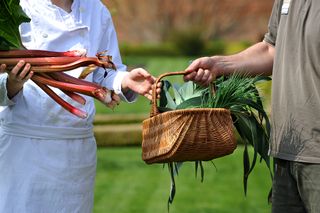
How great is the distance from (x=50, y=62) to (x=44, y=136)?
16.6 inches

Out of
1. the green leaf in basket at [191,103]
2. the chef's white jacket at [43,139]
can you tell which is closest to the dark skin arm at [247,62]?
the green leaf in basket at [191,103]

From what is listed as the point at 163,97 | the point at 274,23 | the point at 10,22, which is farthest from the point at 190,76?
the point at 10,22

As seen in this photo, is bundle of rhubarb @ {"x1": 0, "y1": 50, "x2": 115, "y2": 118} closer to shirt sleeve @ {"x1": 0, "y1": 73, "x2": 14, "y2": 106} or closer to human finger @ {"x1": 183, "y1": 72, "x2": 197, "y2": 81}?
shirt sleeve @ {"x1": 0, "y1": 73, "x2": 14, "y2": 106}

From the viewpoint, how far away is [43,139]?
422cm

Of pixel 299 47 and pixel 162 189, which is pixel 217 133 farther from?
pixel 162 189

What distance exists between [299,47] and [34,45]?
123 cm

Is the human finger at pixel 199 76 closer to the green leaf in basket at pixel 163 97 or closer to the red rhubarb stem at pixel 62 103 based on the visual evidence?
the green leaf in basket at pixel 163 97

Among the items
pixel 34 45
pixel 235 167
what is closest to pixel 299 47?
pixel 34 45

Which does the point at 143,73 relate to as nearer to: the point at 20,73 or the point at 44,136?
the point at 44,136

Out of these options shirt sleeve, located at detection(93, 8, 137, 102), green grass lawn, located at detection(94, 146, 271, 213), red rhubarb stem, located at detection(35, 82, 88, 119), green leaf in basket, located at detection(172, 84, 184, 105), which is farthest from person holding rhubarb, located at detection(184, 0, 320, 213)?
green grass lawn, located at detection(94, 146, 271, 213)

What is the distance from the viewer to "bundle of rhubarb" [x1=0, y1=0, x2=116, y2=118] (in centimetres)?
395

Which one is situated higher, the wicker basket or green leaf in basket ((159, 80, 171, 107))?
green leaf in basket ((159, 80, 171, 107))

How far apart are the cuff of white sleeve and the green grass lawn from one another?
4.16m

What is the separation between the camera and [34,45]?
4.24 m
